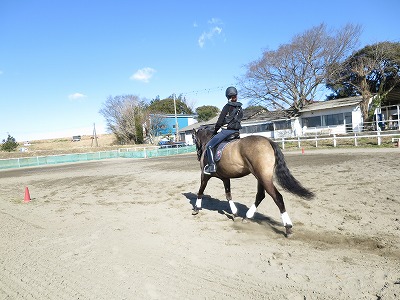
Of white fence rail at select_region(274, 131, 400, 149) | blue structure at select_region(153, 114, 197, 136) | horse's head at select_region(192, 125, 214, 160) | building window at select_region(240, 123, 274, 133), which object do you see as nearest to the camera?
horse's head at select_region(192, 125, 214, 160)

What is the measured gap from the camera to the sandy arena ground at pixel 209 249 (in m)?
3.06

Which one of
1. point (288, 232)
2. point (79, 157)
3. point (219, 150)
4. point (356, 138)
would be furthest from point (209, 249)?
point (79, 157)

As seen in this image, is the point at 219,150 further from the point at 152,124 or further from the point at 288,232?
the point at 152,124

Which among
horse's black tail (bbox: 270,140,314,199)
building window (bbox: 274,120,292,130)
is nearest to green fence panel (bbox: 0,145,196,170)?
building window (bbox: 274,120,292,130)

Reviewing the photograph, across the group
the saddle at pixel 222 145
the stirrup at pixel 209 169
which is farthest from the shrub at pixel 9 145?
the saddle at pixel 222 145

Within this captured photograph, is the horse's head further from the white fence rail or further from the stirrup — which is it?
the white fence rail

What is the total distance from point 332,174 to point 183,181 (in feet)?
18.2

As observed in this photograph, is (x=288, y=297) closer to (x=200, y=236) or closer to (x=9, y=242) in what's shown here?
(x=200, y=236)

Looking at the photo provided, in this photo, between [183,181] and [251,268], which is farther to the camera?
[183,181]

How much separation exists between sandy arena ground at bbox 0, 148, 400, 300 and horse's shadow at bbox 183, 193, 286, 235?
0.09 feet

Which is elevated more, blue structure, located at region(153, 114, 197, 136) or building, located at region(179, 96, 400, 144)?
blue structure, located at region(153, 114, 197, 136)

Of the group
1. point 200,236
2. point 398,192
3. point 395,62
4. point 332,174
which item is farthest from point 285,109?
point 200,236

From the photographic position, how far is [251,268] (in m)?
3.50

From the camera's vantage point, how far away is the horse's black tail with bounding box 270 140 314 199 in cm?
498
